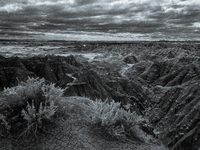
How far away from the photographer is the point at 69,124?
4.87 meters

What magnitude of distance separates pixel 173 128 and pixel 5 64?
103 feet

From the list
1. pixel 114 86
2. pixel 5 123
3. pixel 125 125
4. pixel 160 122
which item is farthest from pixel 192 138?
pixel 114 86

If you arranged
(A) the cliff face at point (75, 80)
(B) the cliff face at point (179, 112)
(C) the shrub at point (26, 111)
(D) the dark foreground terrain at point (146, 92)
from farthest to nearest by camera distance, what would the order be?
(A) the cliff face at point (75, 80)
(D) the dark foreground terrain at point (146, 92)
(B) the cliff face at point (179, 112)
(C) the shrub at point (26, 111)

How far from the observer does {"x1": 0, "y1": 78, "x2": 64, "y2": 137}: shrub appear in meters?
4.24

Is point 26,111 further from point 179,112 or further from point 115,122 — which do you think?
point 179,112

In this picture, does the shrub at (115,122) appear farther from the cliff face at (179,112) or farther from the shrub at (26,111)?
the cliff face at (179,112)

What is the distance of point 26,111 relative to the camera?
468 cm

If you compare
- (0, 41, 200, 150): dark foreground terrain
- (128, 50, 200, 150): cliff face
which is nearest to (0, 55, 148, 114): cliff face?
(0, 41, 200, 150): dark foreground terrain

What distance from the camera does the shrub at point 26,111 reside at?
424 centimetres

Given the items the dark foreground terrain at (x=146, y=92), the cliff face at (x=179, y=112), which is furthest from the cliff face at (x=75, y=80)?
the cliff face at (x=179, y=112)

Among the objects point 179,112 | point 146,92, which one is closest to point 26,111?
point 179,112

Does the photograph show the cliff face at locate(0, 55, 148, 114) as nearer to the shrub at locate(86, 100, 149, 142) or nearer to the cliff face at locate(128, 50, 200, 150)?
the cliff face at locate(128, 50, 200, 150)

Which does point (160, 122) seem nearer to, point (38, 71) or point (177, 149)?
point (177, 149)

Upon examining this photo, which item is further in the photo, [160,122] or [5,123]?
[160,122]
